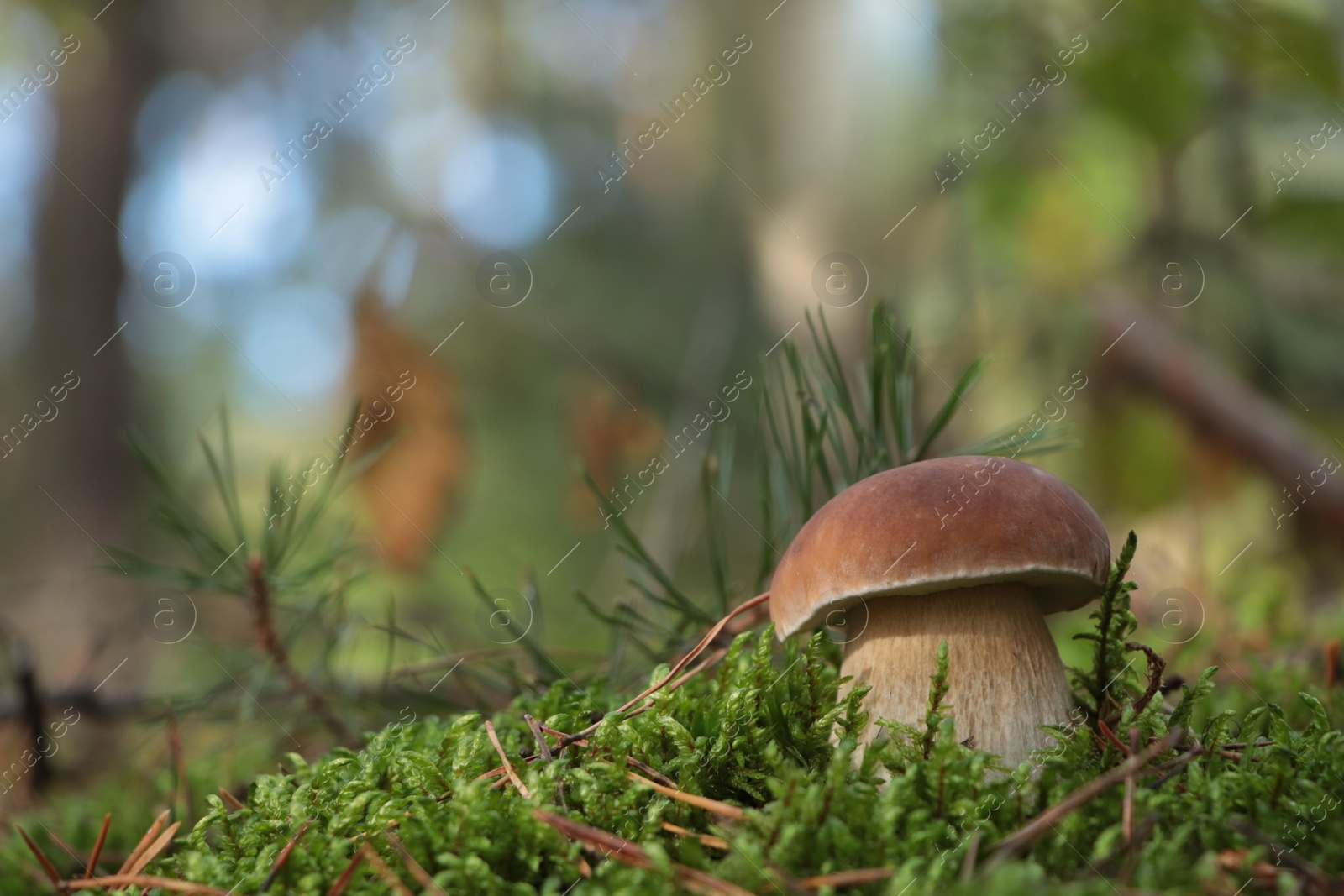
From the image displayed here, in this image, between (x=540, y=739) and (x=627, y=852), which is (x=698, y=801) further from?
(x=540, y=739)

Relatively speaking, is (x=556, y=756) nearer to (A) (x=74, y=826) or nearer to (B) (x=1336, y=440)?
(A) (x=74, y=826)

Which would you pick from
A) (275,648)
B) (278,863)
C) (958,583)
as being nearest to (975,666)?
(958,583)

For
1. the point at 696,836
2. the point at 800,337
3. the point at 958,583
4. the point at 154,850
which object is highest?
the point at 800,337

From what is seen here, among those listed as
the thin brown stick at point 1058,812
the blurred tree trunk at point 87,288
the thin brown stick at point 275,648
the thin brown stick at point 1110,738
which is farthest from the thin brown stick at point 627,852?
the blurred tree trunk at point 87,288

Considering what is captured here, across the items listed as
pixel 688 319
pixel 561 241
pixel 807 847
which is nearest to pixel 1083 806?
pixel 807 847

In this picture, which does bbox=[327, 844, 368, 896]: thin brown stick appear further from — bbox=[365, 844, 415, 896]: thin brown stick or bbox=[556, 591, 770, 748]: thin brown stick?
bbox=[556, 591, 770, 748]: thin brown stick

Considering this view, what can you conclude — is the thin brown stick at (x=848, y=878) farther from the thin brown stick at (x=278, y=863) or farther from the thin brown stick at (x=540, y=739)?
the thin brown stick at (x=278, y=863)

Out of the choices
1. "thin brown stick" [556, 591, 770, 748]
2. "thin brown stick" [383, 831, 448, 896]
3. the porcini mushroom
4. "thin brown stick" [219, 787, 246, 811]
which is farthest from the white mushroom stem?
"thin brown stick" [219, 787, 246, 811]
